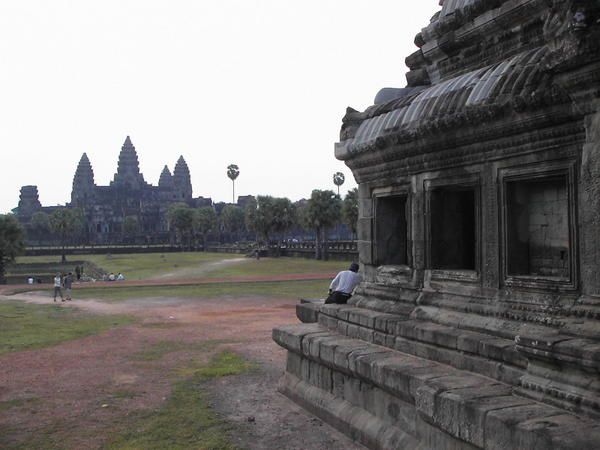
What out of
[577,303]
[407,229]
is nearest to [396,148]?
[407,229]

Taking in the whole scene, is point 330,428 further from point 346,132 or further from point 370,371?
point 346,132

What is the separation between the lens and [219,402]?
8.08 metres

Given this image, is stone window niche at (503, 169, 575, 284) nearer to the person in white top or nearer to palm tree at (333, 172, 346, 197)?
the person in white top

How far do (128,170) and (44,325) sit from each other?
4612 inches

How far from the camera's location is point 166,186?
5256 inches

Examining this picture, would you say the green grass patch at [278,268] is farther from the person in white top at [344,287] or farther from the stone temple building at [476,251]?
the stone temple building at [476,251]

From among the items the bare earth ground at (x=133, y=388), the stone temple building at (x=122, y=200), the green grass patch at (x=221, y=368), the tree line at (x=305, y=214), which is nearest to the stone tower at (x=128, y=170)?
the stone temple building at (x=122, y=200)

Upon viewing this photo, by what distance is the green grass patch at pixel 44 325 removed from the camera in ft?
45.5

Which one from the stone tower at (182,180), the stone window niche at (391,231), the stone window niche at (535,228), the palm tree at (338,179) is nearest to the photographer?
the stone window niche at (535,228)

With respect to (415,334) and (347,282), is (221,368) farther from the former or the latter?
(415,334)

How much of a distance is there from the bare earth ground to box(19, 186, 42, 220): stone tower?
119 m

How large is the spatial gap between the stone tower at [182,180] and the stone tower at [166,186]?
1.11 meters

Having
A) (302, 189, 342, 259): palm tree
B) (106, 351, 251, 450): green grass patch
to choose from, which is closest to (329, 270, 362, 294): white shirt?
(106, 351, 251, 450): green grass patch

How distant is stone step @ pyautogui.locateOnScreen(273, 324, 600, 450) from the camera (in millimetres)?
3855
